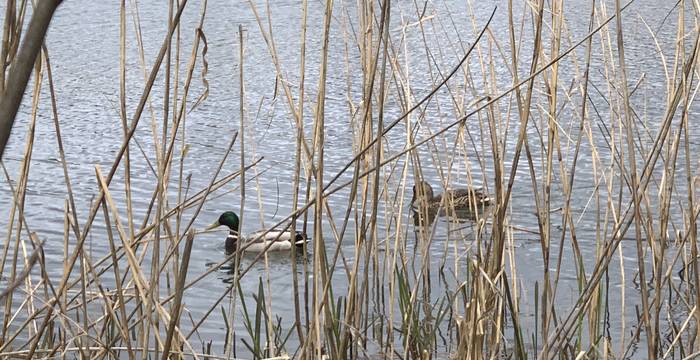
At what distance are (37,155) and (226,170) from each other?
65.3 inches

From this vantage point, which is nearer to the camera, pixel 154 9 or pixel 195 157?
pixel 195 157

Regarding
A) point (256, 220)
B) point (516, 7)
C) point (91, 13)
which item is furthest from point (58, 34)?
point (256, 220)

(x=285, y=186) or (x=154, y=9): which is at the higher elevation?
(x=154, y=9)

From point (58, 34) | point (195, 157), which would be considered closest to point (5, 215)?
point (195, 157)

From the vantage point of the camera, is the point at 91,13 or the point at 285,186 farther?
the point at 91,13

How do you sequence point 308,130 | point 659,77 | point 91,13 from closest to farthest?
point 308,130 → point 659,77 → point 91,13

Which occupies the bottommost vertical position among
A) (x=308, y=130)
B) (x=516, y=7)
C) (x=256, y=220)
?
(x=256, y=220)

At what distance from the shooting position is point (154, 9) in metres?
18.0

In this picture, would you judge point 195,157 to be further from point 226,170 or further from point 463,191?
point 463,191

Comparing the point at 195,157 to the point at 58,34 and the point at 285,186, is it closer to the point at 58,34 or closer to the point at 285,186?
the point at 285,186

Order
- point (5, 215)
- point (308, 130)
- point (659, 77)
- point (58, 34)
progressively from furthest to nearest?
point (58, 34) < point (659, 77) < point (308, 130) < point (5, 215)

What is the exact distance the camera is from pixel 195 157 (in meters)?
8.14

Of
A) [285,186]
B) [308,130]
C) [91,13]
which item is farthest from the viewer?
[91,13]

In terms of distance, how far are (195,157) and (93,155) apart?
80 cm
